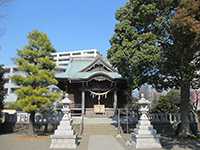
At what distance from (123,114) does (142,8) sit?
1430cm

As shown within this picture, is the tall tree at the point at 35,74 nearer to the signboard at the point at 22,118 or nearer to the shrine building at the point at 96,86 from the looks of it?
the signboard at the point at 22,118

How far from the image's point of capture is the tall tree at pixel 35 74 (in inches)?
960

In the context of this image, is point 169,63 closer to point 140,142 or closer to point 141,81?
point 141,81

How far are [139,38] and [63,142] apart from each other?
26.3 feet

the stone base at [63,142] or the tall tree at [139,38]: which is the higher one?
the tall tree at [139,38]

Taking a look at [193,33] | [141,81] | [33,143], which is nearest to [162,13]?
[141,81]

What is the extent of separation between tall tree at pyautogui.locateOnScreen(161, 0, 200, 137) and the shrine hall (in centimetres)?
1102

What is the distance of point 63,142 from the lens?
1886cm

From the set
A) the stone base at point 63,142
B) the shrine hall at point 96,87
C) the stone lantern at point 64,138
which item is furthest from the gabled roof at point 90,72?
the stone base at point 63,142

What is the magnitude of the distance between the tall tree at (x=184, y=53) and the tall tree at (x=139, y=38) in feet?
3.03

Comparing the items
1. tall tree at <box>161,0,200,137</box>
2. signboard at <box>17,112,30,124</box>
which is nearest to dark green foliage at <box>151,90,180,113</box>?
signboard at <box>17,112,30,124</box>

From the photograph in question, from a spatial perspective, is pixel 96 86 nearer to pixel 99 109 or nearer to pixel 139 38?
pixel 99 109

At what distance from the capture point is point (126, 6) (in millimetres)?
24750

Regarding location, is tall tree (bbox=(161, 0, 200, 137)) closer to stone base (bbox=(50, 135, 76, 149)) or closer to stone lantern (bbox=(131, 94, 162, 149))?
stone lantern (bbox=(131, 94, 162, 149))
